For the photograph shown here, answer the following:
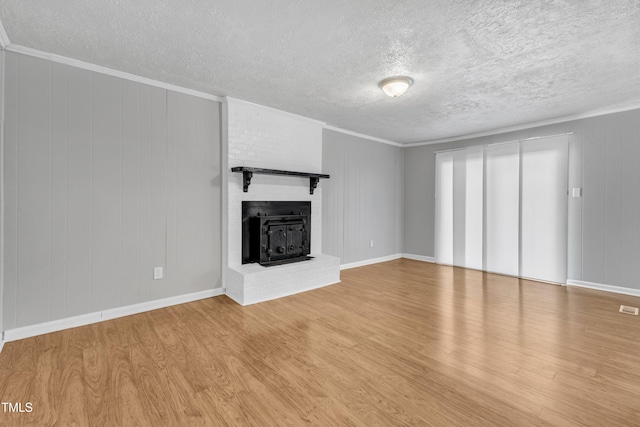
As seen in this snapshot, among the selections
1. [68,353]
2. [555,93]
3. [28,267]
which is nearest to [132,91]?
[28,267]

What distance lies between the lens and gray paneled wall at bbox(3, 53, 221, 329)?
2.48 metres

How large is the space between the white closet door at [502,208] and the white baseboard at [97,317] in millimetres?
4583

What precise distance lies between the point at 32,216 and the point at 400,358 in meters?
3.36

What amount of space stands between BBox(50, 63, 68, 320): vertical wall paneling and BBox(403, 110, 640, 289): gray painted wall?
20.2 feet

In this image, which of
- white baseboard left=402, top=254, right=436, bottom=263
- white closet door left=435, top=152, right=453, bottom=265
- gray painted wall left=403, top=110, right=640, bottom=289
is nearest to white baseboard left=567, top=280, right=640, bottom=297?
gray painted wall left=403, top=110, right=640, bottom=289

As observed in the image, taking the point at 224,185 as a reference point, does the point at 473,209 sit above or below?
below

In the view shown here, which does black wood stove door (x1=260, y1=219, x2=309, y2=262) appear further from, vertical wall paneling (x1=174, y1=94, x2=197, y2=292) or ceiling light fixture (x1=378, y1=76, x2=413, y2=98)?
ceiling light fixture (x1=378, y1=76, x2=413, y2=98)

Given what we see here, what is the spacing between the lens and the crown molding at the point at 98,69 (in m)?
2.46

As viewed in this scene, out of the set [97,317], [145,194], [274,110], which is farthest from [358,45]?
[97,317]

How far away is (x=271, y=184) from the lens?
408 centimetres

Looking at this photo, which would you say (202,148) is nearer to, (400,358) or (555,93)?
(400,358)

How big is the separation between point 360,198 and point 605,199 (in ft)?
11.6

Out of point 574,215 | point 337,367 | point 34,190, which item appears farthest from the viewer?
point 574,215

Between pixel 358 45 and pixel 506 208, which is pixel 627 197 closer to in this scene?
pixel 506 208
